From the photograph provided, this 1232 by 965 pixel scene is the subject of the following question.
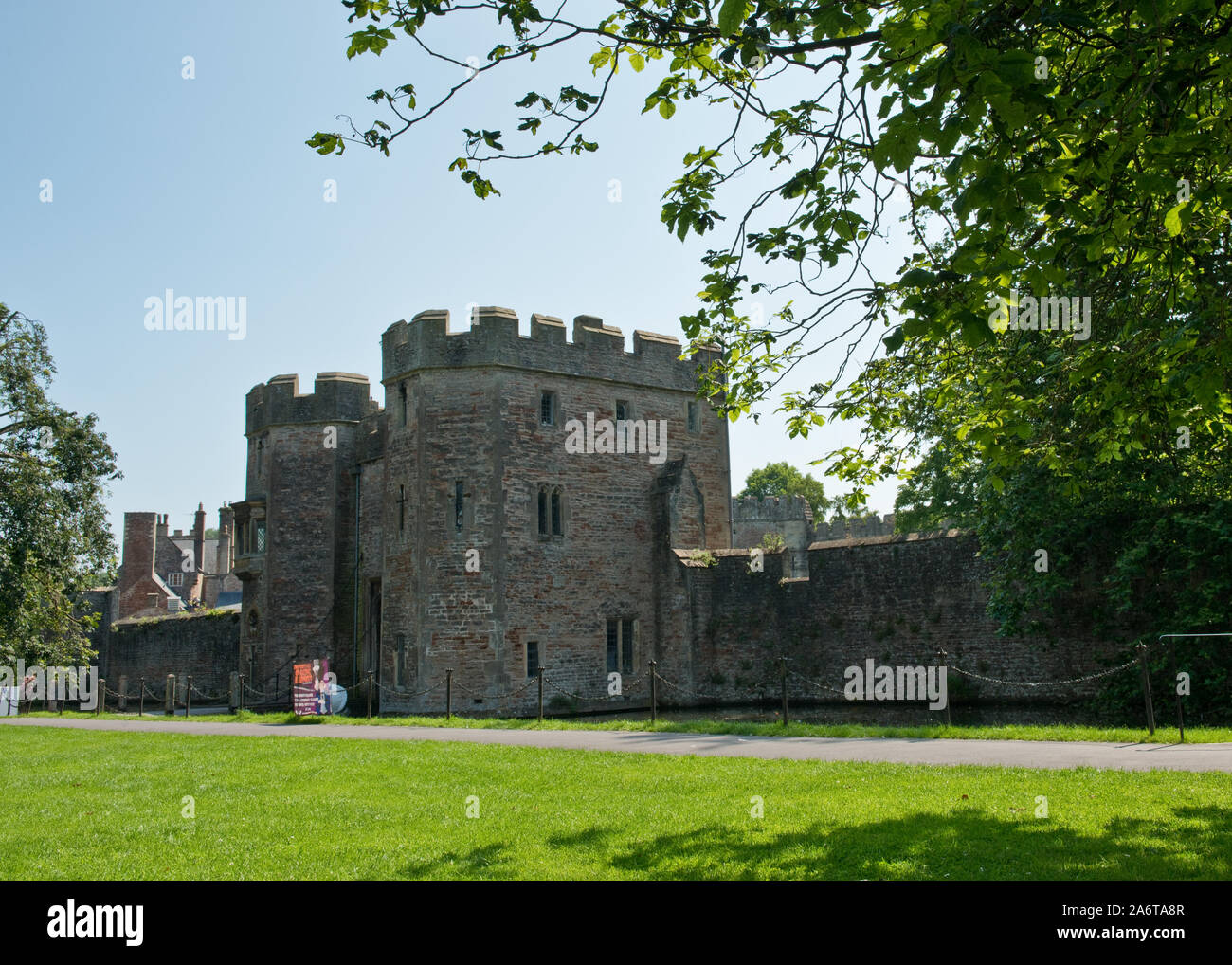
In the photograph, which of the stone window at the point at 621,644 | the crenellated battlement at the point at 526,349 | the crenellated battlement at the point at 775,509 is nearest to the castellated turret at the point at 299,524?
the crenellated battlement at the point at 526,349

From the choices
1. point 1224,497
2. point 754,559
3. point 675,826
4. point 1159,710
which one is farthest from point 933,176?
point 754,559

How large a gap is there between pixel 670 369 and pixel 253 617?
1307 centimetres

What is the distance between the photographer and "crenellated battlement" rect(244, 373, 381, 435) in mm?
28188

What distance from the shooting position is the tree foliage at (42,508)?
79.8 ft

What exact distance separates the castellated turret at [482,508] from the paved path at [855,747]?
247 inches

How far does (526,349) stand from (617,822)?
60.6 feet

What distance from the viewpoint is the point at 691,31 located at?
7.54 meters

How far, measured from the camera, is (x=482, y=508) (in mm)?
24141

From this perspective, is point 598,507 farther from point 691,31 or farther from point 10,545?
point 691,31

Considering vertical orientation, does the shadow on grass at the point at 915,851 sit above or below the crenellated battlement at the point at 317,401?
below

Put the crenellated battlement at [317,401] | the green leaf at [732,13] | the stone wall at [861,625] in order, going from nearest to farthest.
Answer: the green leaf at [732,13] → the stone wall at [861,625] → the crenellated battlement at [317,401]

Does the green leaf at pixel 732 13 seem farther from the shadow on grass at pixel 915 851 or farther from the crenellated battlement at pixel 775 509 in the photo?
the crenellated battlement at pixel 775 509

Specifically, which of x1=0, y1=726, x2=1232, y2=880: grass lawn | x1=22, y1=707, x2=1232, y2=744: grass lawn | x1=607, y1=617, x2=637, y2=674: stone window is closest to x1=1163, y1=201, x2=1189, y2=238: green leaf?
x1=0, y1=726, x2=1232, y2=880: grass lawn

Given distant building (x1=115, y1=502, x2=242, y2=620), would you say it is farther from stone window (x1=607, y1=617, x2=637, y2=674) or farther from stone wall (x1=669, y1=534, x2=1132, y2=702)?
stone wall (x1=669, y1=534, x2=1132, y2=702)
